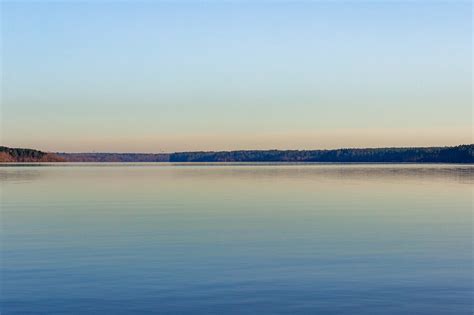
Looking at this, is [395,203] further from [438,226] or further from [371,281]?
[371,281]

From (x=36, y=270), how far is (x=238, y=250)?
23.0 feet

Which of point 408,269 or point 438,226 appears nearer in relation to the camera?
point 408,269

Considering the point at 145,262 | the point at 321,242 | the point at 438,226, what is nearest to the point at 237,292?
the point at 145,262

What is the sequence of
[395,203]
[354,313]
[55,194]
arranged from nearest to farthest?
1. [354,313]
2. [395,203]
3. [55,194]

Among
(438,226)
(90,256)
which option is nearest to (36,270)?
(90,256)

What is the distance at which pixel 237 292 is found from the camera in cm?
1711

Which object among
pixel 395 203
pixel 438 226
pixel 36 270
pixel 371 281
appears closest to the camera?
pixel 371 281

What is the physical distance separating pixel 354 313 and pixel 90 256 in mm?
10503

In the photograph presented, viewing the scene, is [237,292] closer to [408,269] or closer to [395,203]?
[408,269]

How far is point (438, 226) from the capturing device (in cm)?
3091

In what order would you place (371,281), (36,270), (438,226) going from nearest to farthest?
(371,281) → (36,270) → (438,226)

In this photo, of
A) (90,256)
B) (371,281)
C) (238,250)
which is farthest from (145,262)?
(371,281)

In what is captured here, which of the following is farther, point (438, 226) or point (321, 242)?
point (438, 226)

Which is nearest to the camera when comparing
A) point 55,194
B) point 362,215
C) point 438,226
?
point 438,226
